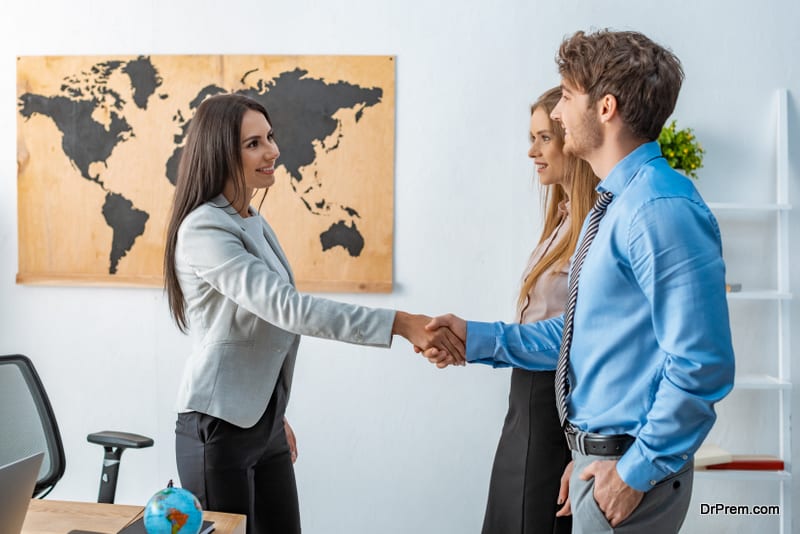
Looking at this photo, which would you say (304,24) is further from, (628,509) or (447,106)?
(628,509)

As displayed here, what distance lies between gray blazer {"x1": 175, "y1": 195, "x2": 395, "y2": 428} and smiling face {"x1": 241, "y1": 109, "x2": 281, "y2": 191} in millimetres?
109

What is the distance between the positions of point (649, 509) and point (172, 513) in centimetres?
84

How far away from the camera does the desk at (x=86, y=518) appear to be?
1527mm

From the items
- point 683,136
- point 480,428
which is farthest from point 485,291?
point 683,136

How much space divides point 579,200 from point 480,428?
1.37m

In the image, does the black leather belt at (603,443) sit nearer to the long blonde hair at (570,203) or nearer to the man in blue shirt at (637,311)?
the man in blue shirt at (637,311)

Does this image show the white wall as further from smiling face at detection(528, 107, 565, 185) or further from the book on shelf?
smiling face at detection(528, 107, 565, 185)

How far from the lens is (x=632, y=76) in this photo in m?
1.40

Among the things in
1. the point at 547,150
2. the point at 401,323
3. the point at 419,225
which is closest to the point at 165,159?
the point at 419,225

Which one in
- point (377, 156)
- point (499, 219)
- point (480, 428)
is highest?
point (377, 156)

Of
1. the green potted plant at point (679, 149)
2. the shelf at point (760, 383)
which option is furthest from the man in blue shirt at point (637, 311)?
the shelf at point (760, 383)

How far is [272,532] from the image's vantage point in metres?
2.05

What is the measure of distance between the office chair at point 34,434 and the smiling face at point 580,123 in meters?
1.55

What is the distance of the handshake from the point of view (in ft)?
6.86
